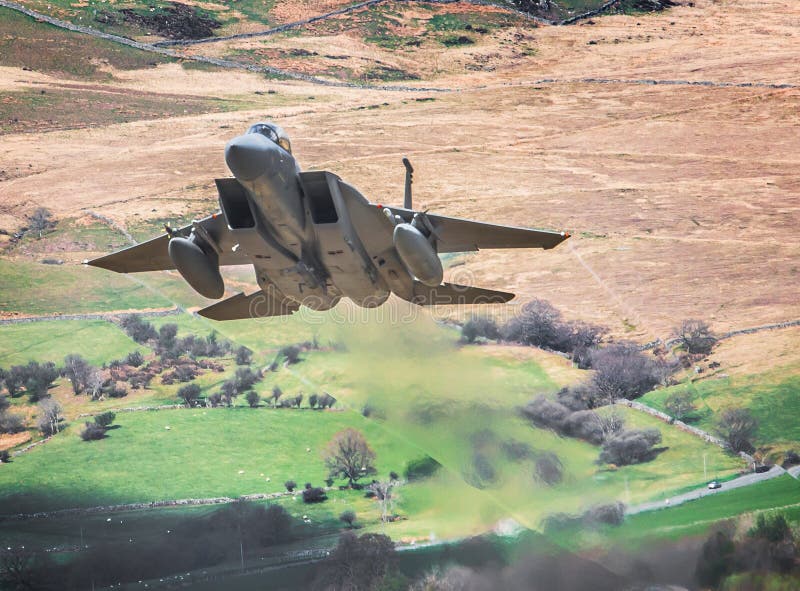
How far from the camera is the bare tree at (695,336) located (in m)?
41.5

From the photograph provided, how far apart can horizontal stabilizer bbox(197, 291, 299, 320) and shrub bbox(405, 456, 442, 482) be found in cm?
948

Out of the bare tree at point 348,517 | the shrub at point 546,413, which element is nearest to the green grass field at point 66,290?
the bare tree at point 348,517

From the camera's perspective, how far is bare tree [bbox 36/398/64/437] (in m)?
39.7

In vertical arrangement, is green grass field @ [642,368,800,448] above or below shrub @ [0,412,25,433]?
above

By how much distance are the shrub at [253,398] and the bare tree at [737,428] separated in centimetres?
2036

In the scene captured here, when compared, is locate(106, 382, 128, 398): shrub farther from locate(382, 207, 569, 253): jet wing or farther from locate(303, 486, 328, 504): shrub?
locate(382, 207, 569, 253): jet wing

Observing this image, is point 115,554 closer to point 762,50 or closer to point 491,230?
point 491,230

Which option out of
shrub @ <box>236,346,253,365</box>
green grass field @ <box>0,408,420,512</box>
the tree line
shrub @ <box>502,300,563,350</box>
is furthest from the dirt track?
green grass field @ <box>0,408,420,512</box>

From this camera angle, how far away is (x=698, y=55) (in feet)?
208

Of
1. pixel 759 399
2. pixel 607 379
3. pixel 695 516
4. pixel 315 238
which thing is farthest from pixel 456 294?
pixel 759 399

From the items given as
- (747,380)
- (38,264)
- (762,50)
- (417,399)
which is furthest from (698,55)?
(417,399)

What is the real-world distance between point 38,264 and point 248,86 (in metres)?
20.4

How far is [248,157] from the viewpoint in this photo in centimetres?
1406

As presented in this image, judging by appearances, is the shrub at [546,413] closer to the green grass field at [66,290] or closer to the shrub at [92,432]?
the shrub at [92,432]
